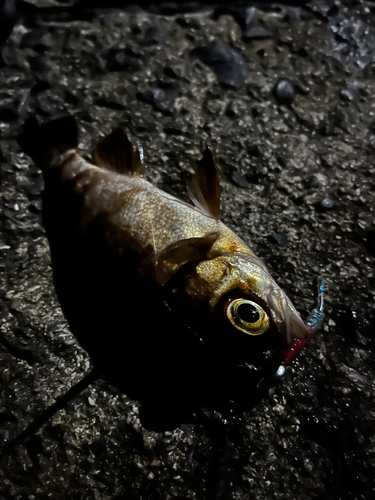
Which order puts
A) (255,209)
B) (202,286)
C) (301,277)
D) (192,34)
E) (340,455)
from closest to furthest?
(202,286) < (340,455) < (301,277) < (255,209) < (192,34)

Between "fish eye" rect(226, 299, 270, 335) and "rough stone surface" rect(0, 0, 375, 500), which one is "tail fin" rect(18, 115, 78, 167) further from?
"fish eye" rect(226, 299, 270, 335)

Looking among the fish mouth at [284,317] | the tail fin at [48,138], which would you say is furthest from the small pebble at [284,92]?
the fish mouth at [284,317]

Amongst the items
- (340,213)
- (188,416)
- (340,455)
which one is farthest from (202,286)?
(340,213)

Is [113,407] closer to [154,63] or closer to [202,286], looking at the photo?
[202,286]

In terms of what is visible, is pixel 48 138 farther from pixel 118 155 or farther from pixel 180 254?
pixel 180 254

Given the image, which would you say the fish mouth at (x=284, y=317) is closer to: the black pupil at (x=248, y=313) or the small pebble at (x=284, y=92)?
the black pupil at (x=248, y=313)

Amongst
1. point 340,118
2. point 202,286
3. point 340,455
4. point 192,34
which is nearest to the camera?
point 202,286

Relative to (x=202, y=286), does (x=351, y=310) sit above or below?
below
